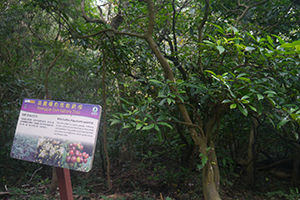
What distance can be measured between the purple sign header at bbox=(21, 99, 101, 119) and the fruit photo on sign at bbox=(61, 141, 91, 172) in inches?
11.9

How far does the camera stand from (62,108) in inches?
87.5

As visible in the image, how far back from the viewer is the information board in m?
2.06

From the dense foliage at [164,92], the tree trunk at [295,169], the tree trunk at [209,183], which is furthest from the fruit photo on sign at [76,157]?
Result: the tree trunk at [295,169]

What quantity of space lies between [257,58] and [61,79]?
3.99 m

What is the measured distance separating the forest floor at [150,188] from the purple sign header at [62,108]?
1700 millimetres

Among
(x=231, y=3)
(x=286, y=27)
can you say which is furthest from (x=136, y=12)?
(x=286, y=27)

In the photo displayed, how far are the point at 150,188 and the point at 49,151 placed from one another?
8.17 ft

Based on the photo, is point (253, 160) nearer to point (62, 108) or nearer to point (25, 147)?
point (62, 108)

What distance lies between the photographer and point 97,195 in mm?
3779

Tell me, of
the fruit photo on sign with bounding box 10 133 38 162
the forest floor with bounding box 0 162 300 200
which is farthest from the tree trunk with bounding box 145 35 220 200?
the fruit photo on sign with bounding box 10 133 38 162

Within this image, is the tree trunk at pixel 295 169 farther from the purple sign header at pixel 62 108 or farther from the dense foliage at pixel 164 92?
the purple sign header at pixel 62 108

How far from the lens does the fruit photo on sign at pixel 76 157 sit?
204cm

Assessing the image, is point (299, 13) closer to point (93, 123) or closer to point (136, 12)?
point (136, 12)

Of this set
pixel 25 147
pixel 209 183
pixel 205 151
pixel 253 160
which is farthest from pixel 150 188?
pixel 25 147
